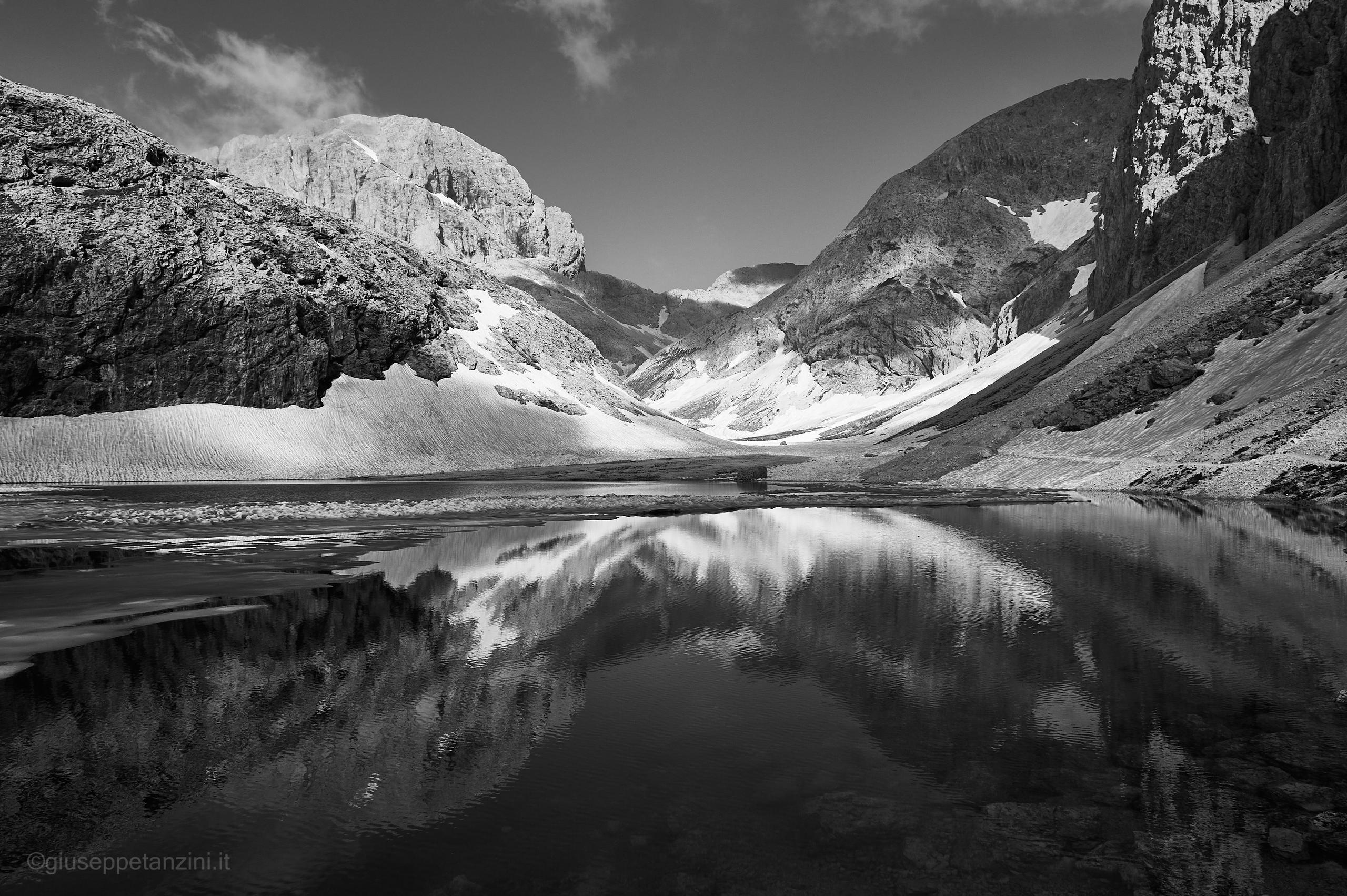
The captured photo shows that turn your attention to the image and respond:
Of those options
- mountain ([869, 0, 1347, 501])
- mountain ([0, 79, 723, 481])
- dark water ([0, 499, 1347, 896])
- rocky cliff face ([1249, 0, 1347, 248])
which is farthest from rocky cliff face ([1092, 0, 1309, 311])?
dark water ([0, 499, 1347, 896])

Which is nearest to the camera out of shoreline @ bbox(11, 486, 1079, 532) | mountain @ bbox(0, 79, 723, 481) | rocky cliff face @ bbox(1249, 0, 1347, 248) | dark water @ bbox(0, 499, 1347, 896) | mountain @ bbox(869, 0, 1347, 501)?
dark water @ bbox(0, 499, 1347, 896)

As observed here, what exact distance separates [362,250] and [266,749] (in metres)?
162

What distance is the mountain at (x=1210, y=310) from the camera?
5369cm

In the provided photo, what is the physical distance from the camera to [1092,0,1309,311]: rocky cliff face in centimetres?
12888

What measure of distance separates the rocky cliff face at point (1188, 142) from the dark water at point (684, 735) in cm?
13224

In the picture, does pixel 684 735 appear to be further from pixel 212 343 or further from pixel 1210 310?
pixel 212 343

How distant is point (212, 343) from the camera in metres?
124

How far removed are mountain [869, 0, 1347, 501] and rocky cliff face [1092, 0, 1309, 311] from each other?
36cm

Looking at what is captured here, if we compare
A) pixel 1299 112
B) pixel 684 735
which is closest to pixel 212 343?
pixel 684 735

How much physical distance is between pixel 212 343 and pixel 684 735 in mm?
135441

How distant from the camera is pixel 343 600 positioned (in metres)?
20.4

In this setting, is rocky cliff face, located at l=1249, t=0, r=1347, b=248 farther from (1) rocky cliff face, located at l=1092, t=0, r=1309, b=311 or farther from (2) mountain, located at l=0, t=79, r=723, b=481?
(2) mountain, located at l=0, t=79, r=723, b=481

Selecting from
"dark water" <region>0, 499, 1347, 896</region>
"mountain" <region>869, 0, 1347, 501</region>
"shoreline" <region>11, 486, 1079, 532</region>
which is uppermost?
"mountain" <region>869, 0, 1347, 501</region>

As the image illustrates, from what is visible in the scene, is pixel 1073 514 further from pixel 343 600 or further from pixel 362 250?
pixel 362 250
